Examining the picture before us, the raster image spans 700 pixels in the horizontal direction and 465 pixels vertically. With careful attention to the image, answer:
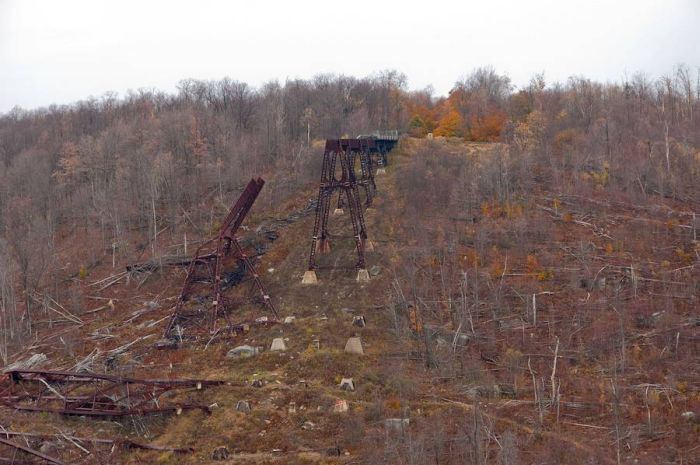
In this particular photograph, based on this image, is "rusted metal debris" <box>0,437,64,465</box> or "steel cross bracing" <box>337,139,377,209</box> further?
"steel cross bracing" <box>337,139,377,209</box>

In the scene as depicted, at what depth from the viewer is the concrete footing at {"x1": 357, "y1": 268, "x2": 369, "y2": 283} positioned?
32.1 metres

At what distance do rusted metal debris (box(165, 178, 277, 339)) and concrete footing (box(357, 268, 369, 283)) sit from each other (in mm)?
4733

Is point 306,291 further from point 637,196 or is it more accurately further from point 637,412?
point 637,196

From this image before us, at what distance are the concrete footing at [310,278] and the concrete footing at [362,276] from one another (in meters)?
2.31

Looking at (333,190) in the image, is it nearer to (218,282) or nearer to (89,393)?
(218,282)

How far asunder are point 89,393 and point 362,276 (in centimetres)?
1399

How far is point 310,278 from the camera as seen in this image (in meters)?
32.8

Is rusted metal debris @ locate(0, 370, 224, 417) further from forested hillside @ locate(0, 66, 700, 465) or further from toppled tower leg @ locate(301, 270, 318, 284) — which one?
toppled tower leg @ locate(301, 270, 318, 284)

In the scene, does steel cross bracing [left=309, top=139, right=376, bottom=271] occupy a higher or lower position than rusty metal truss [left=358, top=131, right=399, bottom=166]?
lower

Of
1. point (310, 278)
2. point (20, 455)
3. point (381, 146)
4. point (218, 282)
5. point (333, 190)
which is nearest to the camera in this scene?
point (20, 455)

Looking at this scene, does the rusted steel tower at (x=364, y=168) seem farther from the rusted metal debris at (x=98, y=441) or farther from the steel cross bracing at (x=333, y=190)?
the rusted metal debris at (x=98, y=441)

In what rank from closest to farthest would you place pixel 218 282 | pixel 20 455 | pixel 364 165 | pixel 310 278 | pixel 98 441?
pixel 20 455 → pixel 98 441 → pixel 218 282 → pixel 310 278 → pixel 364 165

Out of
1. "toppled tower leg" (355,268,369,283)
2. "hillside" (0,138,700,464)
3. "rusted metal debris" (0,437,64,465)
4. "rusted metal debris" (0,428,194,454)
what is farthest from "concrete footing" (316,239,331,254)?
"rusted metal debris" (0,437,64,465)

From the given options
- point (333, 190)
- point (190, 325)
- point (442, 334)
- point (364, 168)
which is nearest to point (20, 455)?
point (190, 325)
